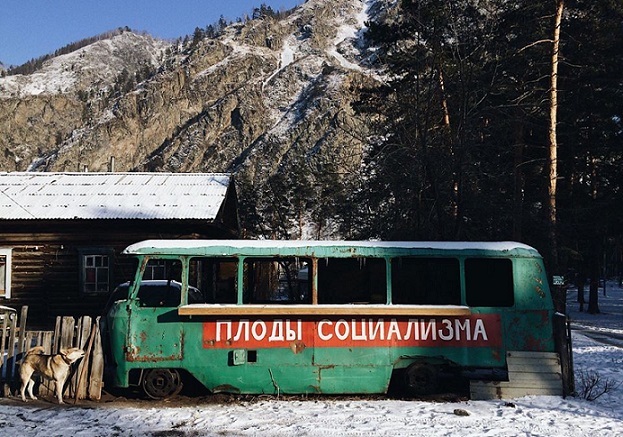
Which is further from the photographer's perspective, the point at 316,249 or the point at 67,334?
the point at 67,334

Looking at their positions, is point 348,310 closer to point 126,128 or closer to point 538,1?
point 538,1

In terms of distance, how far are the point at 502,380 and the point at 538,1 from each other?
12301 mm

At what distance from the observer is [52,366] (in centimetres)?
781

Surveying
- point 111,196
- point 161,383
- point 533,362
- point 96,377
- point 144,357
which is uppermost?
point 111,196

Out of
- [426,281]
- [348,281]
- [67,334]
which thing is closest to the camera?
[67,334]

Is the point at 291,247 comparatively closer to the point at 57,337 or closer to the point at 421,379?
the point at 421,379

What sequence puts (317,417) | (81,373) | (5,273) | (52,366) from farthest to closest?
(5,273) < (81,373) < (52,366) < (317,417)

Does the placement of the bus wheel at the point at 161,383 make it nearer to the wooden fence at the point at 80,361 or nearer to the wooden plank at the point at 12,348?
the wooden fence at the point at 80,361

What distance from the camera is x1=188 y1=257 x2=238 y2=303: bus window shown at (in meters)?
9.02

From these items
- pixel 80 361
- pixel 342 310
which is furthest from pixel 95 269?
pixel 342 310

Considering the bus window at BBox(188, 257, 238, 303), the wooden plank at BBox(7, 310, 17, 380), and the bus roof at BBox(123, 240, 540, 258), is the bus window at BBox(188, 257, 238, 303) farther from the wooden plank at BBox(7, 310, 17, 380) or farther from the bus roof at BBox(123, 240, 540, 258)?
the wooden plank at BBox(7, 310, 17, 380)

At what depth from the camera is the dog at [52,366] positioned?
7.81m

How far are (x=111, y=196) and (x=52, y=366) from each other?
10856mm

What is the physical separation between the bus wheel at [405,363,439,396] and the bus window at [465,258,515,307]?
1.31 metres
